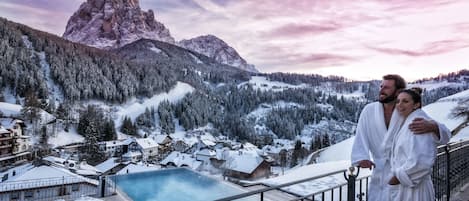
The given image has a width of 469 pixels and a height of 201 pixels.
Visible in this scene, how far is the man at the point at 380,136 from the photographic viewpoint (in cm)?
189

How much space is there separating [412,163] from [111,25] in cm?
19407

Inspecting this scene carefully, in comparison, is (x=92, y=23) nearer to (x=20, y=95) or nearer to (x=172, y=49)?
(x=172, y=49)

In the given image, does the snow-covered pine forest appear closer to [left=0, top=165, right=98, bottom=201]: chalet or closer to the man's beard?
[left=0, top=165, right=98, bottom=201]: chalet

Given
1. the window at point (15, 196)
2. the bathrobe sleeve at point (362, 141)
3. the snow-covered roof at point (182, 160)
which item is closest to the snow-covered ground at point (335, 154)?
the snow-covered roof at point (182, 160)

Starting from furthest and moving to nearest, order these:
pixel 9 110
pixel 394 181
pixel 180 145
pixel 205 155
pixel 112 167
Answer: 1. pixel 180 145
2. pixel 9 110
3. pixel 205 155
4. pixel 112 167
5. pixel 394 181

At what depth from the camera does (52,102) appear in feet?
141

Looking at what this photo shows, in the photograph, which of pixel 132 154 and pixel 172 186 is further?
pixel 132 154

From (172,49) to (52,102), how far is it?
109972mm

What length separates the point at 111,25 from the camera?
177125 mm

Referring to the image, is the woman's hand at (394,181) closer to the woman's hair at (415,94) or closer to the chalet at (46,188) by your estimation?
the woman's hair at (415,94)

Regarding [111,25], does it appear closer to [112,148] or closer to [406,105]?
[112,148]

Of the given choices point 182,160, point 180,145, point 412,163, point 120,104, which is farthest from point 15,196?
point 120,104

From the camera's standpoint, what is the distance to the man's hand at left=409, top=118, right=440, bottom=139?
5.49 ft

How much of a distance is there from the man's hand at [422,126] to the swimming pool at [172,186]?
31.3 ft
